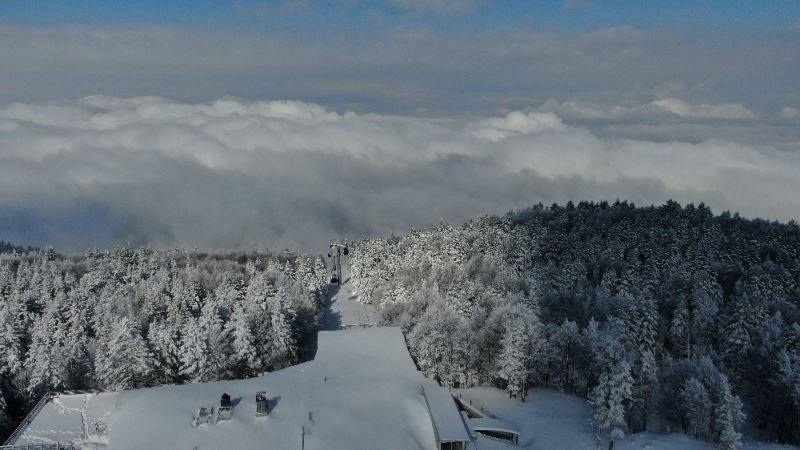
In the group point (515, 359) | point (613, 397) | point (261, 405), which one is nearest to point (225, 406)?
Result: point (261, 405)

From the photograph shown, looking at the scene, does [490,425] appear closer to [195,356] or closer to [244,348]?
[244,348]

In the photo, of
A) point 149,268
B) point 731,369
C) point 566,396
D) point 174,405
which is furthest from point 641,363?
point 149,268

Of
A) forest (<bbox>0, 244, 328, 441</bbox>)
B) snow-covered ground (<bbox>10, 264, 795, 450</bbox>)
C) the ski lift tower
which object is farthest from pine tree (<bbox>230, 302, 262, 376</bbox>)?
the ski lift tower

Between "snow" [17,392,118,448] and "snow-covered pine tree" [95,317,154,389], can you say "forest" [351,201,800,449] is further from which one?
"snow" [17,392,118,448]

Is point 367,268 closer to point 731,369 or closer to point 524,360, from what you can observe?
point 524,360

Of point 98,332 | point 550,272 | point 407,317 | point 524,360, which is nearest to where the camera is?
point 524,360
